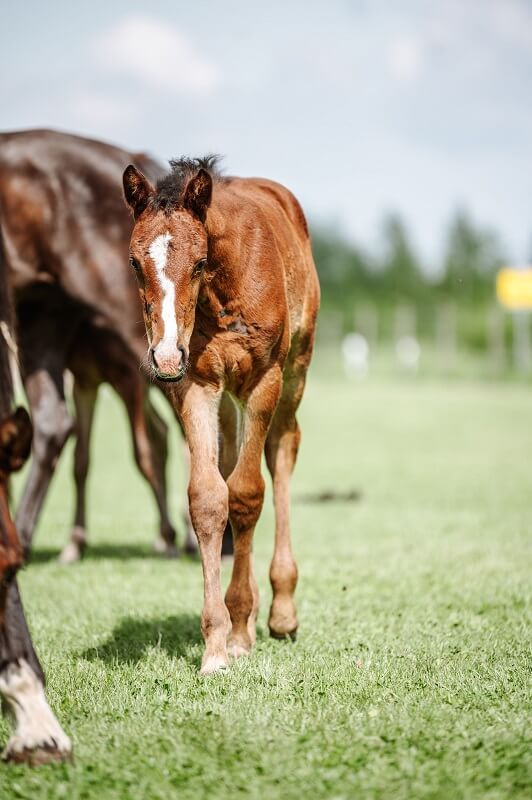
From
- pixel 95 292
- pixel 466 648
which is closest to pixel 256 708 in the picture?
pixel 466 648

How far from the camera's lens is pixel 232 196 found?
5227 mm

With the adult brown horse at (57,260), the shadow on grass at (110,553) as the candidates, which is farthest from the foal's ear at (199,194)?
the shadow on grass at (110,553)

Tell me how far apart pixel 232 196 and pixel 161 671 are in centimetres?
230

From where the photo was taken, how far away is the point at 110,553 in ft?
29.5

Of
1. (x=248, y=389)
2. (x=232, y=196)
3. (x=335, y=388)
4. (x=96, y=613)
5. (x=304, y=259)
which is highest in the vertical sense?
(x=232, y=196)

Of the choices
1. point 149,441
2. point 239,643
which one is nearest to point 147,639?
point 239,643

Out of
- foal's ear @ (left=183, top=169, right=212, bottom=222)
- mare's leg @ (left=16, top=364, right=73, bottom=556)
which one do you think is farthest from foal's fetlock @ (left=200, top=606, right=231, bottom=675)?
mare's leg @ (left=16, top=364, right=73, bottom=556)

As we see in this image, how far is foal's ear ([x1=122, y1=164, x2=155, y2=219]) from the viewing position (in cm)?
457

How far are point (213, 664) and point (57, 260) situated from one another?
3.99 metres

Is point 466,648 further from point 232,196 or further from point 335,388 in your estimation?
point 335,388

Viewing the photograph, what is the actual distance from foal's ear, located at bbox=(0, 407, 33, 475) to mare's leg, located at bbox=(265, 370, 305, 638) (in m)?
2.34

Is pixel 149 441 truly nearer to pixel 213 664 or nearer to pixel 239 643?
pixel 239 643

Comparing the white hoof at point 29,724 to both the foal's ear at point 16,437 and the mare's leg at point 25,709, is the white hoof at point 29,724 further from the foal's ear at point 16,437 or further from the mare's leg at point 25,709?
the foal's ear at point 16,437

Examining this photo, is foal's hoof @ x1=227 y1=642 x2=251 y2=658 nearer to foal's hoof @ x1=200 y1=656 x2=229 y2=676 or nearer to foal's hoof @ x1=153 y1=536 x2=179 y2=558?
foal's hoof @ x1=200 y1=656 x2=229 y2=676
